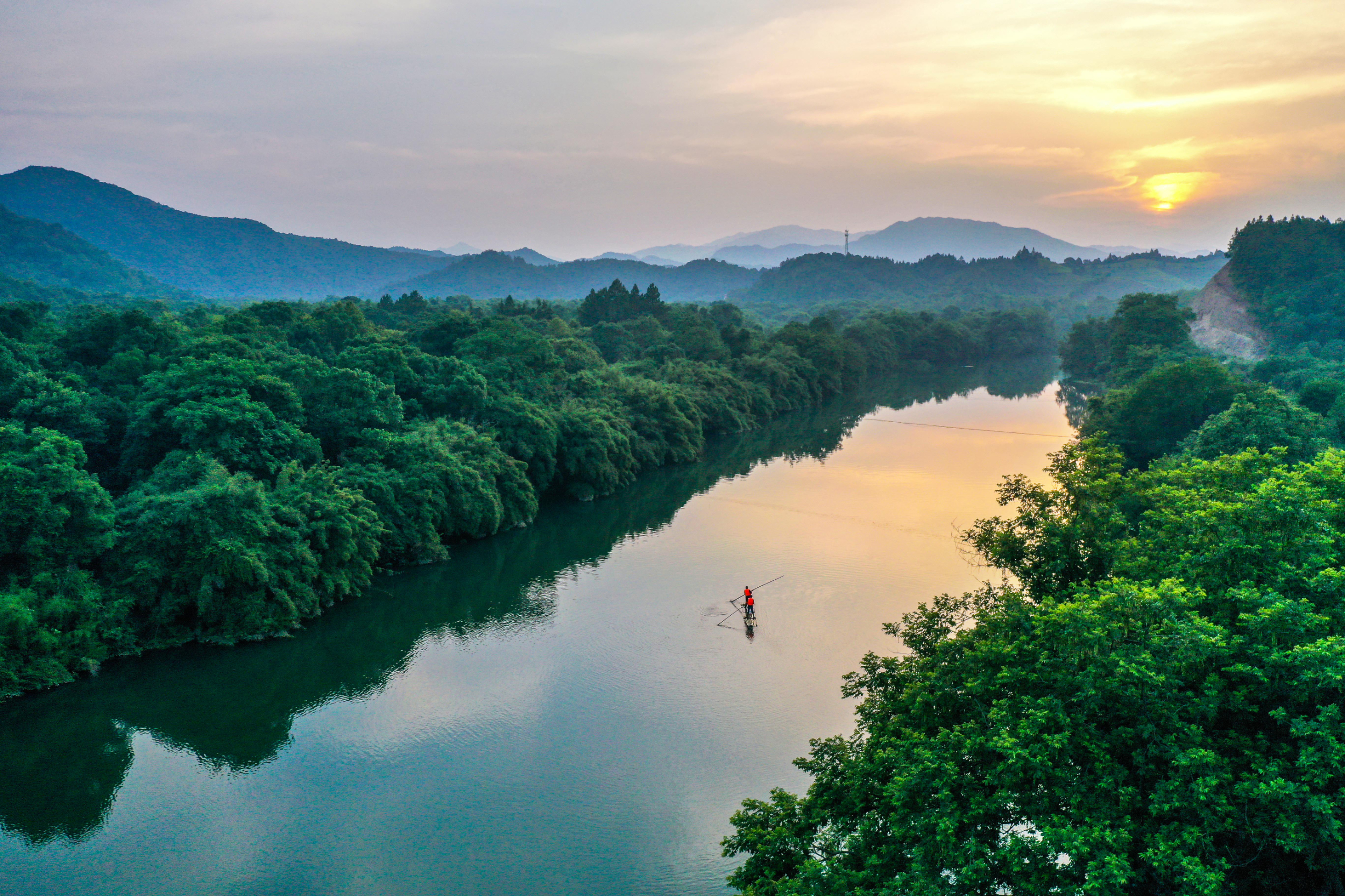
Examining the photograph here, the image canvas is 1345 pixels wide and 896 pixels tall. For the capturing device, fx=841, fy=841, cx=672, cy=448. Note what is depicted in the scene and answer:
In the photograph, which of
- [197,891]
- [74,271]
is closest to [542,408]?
[197,891]

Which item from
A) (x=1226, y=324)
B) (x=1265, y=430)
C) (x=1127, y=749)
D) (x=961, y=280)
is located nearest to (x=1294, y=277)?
(x=1226, y=324)

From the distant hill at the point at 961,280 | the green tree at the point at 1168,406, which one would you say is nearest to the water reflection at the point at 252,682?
the green tree at the point at 1168,406

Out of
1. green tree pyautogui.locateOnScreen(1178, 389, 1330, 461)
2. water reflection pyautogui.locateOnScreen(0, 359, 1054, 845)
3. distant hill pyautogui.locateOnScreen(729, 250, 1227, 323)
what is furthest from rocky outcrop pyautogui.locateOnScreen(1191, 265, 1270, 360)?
distant hill pyautogui.locateOnScreen(729, 250, 1227, 323)

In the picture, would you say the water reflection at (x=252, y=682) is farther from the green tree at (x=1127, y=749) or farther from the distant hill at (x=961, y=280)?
the distant hill at (x=961, y=280)

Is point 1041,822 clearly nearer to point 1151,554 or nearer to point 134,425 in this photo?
point 1151,554

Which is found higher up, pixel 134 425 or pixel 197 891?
pixel 134 425

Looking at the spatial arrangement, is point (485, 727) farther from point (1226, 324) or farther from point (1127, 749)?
point (1226, 324)
